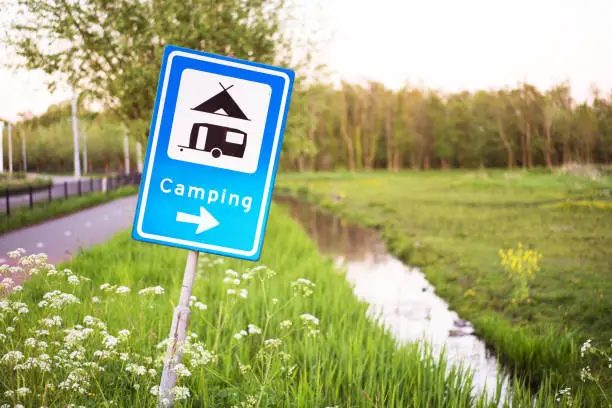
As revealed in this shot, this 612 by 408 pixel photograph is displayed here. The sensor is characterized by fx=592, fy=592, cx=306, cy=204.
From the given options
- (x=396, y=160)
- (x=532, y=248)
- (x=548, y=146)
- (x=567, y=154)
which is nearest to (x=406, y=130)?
(x=396, y=160)

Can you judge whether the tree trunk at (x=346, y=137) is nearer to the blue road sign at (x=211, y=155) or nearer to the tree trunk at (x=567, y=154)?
the tree trunk at (x=567, y=154)

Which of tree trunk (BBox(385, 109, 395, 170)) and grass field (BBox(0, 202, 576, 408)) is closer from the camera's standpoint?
grass field (BBox(0, 202, 576, 408))

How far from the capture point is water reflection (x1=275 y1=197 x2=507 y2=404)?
323 inches

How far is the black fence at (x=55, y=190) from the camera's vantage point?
635 inches

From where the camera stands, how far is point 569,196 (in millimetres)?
24516

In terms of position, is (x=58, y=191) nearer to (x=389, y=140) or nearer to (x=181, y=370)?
(x=181, y=370)

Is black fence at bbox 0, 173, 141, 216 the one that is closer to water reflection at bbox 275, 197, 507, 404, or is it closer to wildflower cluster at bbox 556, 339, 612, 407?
water reflection at bbox 275, 197, 507, 404

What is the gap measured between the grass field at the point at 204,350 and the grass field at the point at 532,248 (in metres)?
1.23

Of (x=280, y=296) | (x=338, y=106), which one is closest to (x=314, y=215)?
(x=280, y=296)

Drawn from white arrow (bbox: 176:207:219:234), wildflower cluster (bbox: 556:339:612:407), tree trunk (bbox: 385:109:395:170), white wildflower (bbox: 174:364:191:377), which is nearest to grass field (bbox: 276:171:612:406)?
wildflower cluster (bbox: 556:339:612:407)

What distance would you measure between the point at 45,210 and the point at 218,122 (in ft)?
55.1

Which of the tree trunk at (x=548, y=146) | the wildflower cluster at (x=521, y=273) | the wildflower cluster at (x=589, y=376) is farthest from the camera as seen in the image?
the tree trunk at (x=548, y=146)

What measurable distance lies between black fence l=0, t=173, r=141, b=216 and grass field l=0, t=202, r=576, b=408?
6631mm

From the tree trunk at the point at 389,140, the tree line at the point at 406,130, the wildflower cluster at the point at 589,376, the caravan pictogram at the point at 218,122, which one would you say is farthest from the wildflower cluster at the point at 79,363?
the tree trunk at the point at 389,140
